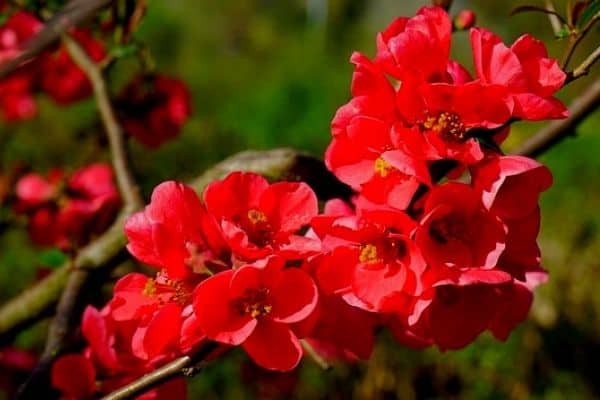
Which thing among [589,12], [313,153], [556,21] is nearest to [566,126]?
[556,21]

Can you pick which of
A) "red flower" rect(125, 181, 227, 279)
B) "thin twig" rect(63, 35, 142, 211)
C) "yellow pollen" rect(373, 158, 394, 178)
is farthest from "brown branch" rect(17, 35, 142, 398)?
"yellow pollen" rect(373, 158, 394, 178)

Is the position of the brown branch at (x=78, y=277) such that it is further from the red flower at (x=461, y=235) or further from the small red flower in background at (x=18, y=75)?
the red flower at (x=461, y=235)

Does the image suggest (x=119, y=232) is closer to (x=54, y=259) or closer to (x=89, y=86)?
(x=54, y=259)

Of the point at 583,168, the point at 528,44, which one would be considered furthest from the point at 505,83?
the point at 583,168

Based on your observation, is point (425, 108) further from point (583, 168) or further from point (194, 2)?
point (194, 2)

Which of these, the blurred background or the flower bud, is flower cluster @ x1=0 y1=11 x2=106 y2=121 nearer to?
the blurred background
